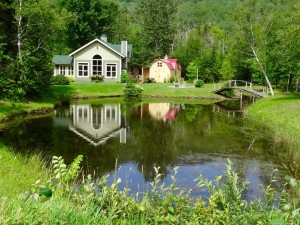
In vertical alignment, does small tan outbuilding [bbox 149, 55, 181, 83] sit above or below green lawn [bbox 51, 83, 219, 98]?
above

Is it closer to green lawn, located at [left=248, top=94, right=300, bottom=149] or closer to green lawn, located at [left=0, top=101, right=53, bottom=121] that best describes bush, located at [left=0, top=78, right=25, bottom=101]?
green lawn, located at [left=0, top=101, right=53, bottom=121]

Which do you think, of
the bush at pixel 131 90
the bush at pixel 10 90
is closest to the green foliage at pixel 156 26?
the bush at pixel 131 90

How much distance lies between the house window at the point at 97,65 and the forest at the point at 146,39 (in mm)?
7980

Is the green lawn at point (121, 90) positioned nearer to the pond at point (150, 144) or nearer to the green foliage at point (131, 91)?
the green foliage at point (131, 91)

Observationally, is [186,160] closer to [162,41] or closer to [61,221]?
[61,221]

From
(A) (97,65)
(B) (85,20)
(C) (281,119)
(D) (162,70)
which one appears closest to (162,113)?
(C) (281,119)

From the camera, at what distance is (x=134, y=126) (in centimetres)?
2189

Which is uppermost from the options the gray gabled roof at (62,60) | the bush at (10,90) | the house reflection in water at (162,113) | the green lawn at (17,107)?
the gray gabled roof at (62,60)

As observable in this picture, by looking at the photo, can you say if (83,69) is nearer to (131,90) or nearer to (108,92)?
(108,92)

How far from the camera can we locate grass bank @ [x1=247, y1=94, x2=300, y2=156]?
57.6ft

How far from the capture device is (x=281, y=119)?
71.1 ft

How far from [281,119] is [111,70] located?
32002 mm

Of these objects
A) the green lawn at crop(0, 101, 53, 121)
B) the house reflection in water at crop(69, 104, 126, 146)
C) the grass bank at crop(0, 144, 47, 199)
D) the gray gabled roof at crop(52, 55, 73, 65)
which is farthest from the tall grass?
the gray gabled roof at crop(52, 55, 73, 65)

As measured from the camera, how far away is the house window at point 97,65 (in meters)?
49.8
